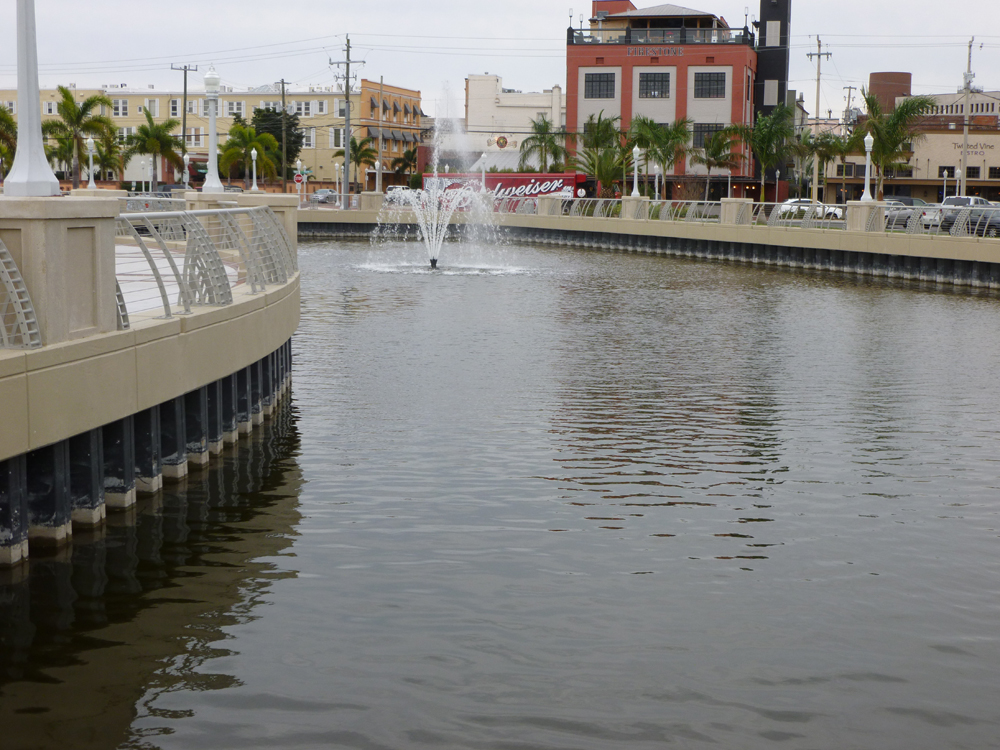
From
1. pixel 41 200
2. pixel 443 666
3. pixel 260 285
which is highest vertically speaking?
pixel 41 200

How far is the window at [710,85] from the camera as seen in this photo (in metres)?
85.4

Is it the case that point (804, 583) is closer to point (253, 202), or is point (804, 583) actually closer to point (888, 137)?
point (253, 202)

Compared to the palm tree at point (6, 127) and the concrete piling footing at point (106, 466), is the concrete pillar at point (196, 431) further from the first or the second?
the palm tree at point (6, 127)

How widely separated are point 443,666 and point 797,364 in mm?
13987

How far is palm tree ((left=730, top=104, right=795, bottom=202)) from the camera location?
75125 mm

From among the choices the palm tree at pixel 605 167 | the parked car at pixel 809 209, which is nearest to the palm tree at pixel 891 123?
the parked car at pixel 809 209

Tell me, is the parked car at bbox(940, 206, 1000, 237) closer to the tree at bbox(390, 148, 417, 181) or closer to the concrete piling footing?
the concrete piling footing

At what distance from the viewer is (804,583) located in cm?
888

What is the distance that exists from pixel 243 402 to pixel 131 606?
19.4 ft

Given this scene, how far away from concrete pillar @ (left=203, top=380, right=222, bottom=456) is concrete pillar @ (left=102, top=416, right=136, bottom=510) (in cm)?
226

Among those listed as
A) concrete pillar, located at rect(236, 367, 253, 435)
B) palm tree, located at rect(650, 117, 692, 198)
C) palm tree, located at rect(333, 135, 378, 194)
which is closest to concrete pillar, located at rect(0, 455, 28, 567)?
concrete pillar, located at rect(236, 367, 253, 435)

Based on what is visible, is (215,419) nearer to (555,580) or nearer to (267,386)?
(267,386)

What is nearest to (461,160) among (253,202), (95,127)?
(95,127)

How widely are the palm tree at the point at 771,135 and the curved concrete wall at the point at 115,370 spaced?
215 feet
